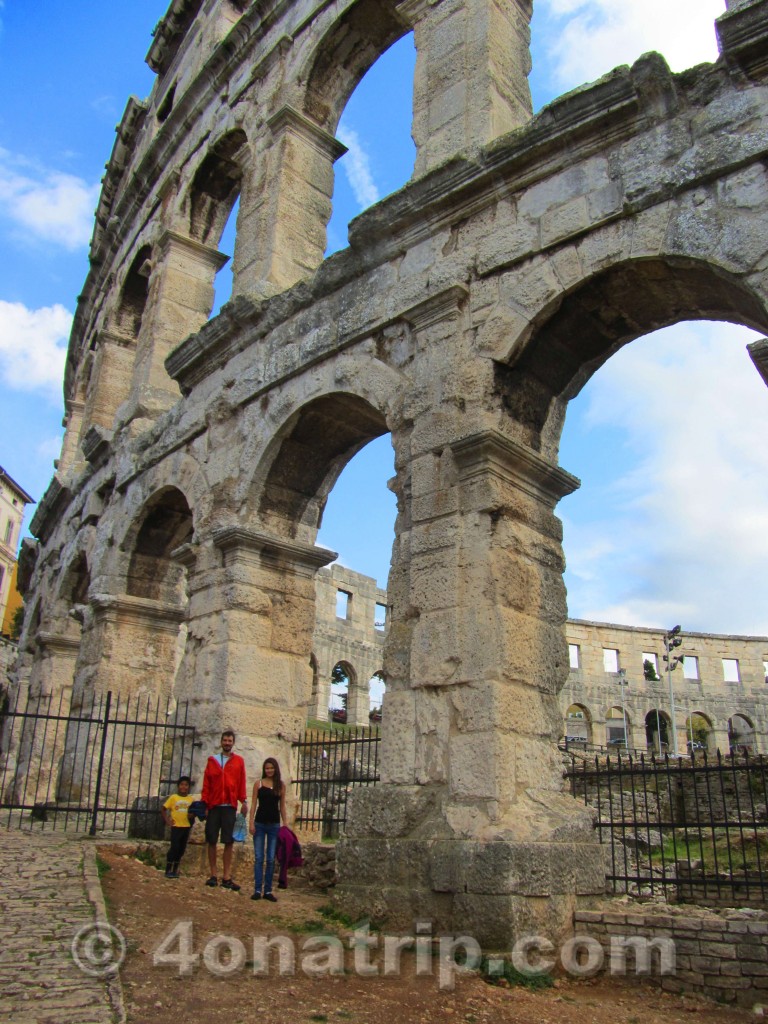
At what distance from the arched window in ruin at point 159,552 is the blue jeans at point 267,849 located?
4968 millimetres

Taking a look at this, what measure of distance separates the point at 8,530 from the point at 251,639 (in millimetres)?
38573

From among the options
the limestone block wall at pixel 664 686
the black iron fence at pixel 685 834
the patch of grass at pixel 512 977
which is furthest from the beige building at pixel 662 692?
the patch of grass at pixel 512 977

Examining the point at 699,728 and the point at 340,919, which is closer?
the point at 340,919

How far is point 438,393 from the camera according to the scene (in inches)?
239

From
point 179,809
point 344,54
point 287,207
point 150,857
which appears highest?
point 344,54

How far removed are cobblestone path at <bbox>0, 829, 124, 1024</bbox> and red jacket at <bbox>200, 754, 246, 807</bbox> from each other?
3.01ft

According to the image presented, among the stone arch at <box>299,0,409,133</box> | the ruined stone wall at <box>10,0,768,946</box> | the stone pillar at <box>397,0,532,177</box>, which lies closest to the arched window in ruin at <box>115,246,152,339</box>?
the ruined stone wall at <box>10,0,768,946</box>

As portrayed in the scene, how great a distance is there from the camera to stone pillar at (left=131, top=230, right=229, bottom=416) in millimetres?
11164

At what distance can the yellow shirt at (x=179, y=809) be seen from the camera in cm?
648

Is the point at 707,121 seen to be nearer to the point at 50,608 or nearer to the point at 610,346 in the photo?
the point at 610,346

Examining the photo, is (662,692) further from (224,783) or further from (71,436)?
(224,783)

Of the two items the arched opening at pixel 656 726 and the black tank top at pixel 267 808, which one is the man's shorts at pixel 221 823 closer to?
the black tank top at pixel 267 808

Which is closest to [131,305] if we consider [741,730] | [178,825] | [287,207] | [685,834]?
[287,207]

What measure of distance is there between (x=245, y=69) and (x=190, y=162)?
1.60 meters
